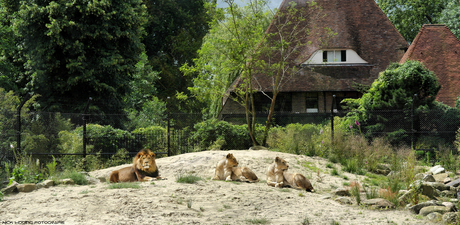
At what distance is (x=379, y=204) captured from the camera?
25.4ft

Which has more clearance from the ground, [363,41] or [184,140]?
[363,41]

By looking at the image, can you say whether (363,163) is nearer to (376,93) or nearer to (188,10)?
(376,93)

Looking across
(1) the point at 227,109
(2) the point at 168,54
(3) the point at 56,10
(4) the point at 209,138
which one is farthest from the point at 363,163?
(2) the point at 168,54

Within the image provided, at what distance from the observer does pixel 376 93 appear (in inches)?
628

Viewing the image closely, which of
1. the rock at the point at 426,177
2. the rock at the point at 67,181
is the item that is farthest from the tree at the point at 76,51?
the rock at the point at 426,177

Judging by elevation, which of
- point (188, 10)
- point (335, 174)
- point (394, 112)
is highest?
point (188, 10)

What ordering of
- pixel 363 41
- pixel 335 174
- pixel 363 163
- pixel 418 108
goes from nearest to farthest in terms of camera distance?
pixel 335 174 → pixel 363 163 → pixel 418 108 → pixel 363 41

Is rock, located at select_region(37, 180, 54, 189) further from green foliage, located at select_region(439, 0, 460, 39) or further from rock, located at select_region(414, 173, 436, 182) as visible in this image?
green foliage, located at select_region(439, 0, 460, 39)

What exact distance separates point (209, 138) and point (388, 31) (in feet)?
56.5

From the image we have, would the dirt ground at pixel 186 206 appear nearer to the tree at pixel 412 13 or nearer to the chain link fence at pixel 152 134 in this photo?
the chain link fence at pixel 152 134

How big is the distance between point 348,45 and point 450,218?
20.0m

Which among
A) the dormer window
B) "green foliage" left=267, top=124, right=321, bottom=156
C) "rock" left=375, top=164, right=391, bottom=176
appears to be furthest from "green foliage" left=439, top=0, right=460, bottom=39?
"rock" left=375, top=164, right=391, bottom=176

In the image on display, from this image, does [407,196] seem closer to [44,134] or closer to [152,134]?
[152,134]

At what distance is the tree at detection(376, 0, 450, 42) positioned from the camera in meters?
34.3
